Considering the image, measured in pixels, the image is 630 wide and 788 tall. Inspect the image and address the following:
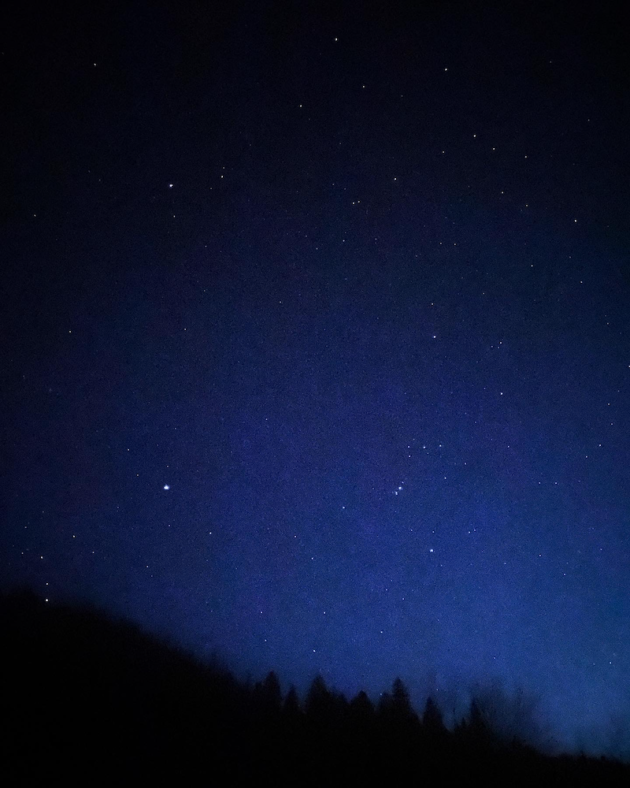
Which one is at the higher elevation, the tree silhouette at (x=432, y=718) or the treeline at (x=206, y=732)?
the treeline at (x=206, y=732)

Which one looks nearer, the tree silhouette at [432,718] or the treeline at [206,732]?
the treeline at [206,732]

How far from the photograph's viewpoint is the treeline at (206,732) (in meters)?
13.9

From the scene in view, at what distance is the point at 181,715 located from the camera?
19719 mm

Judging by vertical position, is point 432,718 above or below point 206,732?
below

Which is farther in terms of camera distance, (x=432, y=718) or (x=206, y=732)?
(x=432, y=718)

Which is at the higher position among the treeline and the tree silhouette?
the treeline

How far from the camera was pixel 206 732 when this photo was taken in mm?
17922

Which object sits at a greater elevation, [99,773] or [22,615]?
[22,615]

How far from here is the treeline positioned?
45.5 ft

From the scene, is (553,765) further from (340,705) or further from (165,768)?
(165,768)

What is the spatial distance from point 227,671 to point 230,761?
1895 cm

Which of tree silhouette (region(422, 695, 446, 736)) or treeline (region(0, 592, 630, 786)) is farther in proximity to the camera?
tree silhouette (region(422, 695, 446, 736))

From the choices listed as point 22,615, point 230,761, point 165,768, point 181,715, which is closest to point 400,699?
point 181,715

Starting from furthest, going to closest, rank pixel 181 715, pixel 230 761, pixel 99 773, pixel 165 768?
pixel 181 715 → pixel 230 761 → pixel 165 768 → pixel 99 773
